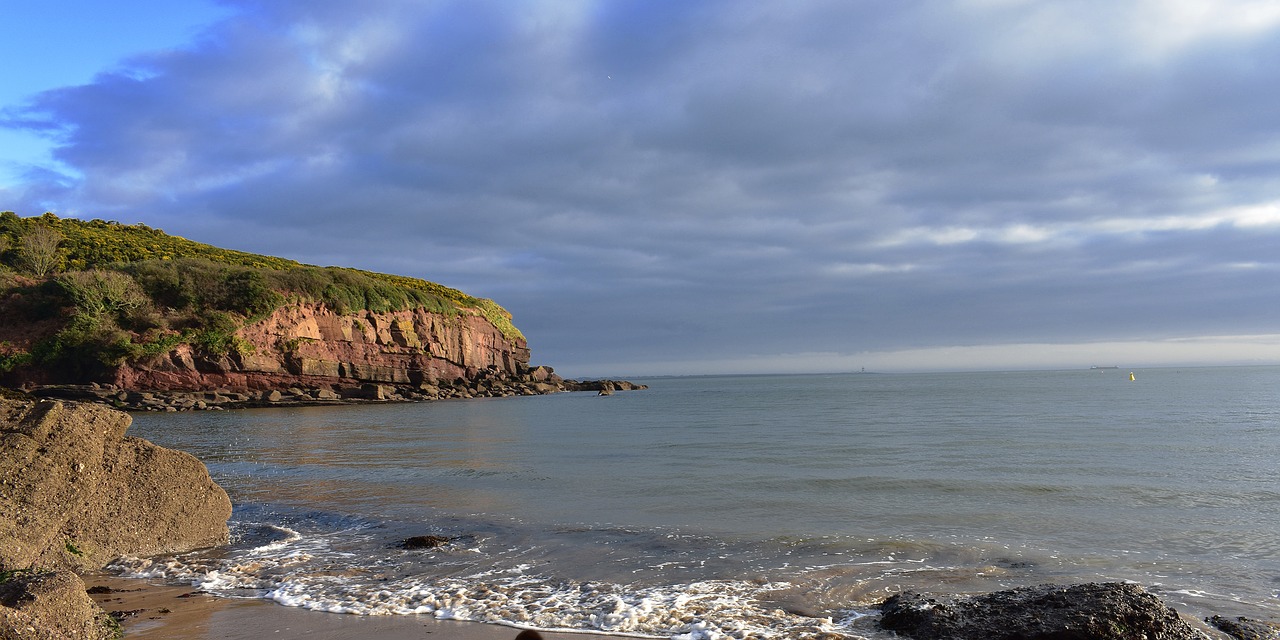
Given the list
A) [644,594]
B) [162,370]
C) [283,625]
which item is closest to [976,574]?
[644,594]

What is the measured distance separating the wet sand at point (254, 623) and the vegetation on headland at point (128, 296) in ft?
148

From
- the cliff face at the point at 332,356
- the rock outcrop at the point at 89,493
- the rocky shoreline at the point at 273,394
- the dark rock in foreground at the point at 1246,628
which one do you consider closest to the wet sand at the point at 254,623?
the rock outcrop at the point at 89,493

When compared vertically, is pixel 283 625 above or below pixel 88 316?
below

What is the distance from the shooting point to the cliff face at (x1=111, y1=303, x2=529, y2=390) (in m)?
45.9

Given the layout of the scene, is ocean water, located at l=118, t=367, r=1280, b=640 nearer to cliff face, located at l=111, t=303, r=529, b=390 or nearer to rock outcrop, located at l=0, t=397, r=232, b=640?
rock outcrop, located at l=0, t=397, r=232, b=640

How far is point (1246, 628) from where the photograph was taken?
6.16 m

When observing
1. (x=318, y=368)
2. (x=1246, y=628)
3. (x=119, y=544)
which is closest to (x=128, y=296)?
(x=318, y=368)

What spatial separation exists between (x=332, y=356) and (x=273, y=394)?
7417 mm

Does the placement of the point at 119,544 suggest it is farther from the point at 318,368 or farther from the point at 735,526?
the point at 318,368

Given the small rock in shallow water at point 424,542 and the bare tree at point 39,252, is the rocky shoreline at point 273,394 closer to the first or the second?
the bare tree at point 39,252

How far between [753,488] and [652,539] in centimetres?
475

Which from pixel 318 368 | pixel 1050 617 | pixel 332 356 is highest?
pixel 332 356

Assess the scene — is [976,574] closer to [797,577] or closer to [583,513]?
[797,577]

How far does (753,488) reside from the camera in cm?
1441
